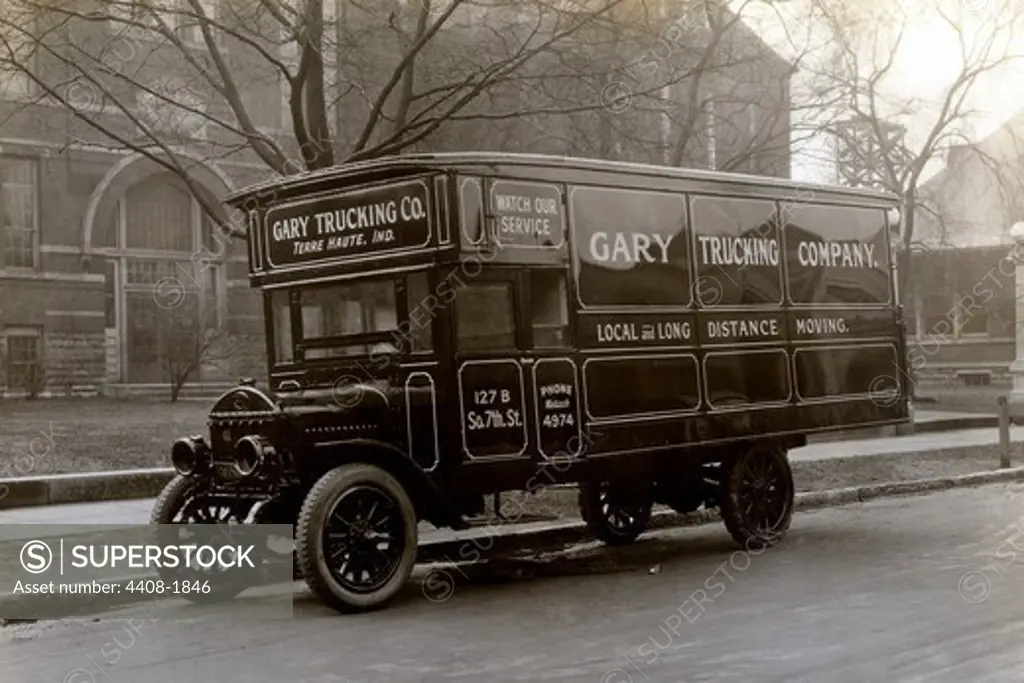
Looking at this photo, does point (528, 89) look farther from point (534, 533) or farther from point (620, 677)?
point (620, 677)

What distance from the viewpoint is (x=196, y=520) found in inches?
382

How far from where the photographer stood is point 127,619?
9070mm

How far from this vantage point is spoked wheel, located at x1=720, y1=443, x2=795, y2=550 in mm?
11852

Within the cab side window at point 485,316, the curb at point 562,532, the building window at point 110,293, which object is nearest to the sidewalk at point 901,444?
the curb at point 562,532

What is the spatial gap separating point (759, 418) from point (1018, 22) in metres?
22.2

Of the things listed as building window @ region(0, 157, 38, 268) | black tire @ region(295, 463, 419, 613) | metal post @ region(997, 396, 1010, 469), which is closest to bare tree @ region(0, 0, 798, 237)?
building window @ region(0, 157, 38, 268)

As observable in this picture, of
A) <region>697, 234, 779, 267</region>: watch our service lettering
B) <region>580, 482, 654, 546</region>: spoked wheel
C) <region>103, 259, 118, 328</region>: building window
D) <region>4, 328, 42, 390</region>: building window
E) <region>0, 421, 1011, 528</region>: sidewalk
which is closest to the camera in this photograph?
<region>697, 234, 779, 267</region>: watch our service lettering

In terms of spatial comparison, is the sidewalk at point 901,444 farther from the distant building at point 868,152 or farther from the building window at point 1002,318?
the building window at point 1002,318

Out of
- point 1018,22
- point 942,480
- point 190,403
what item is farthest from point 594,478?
point 1018,22

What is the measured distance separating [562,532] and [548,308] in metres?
3.23

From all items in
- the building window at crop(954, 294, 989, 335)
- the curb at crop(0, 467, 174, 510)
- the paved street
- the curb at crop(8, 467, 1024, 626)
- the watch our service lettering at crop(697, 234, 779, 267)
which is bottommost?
the paved street

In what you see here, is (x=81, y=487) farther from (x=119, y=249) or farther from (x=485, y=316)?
(x=119, y=249)

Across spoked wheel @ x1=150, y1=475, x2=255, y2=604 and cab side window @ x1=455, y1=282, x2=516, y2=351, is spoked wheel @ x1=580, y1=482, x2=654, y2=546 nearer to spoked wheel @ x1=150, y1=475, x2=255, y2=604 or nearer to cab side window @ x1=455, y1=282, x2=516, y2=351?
cab side window @ x1=455, y1=282, x2=516, y2=351

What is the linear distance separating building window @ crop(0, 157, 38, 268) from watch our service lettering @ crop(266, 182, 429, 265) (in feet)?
72.1
